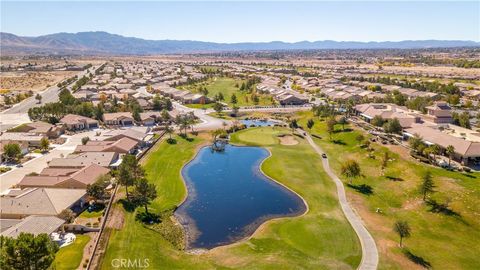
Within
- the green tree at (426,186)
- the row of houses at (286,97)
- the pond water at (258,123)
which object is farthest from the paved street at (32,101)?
the green tree at (426,186)

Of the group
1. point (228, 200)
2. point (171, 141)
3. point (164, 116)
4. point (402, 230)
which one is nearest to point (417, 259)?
point (402, 230)

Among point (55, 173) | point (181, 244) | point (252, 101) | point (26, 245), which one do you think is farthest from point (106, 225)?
point (252, 101)

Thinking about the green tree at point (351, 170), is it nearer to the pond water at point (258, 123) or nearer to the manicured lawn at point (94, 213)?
the manicured lawn at point (94, 213)

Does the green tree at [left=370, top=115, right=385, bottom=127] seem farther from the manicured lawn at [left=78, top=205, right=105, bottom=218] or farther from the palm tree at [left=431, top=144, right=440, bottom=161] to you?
the manicured lawn at [left=78, top=205, right=105, bottom=218]

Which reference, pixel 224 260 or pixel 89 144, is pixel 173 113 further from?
pixel 224 260

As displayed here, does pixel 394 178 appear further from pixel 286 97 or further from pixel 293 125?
pixel 286 97
